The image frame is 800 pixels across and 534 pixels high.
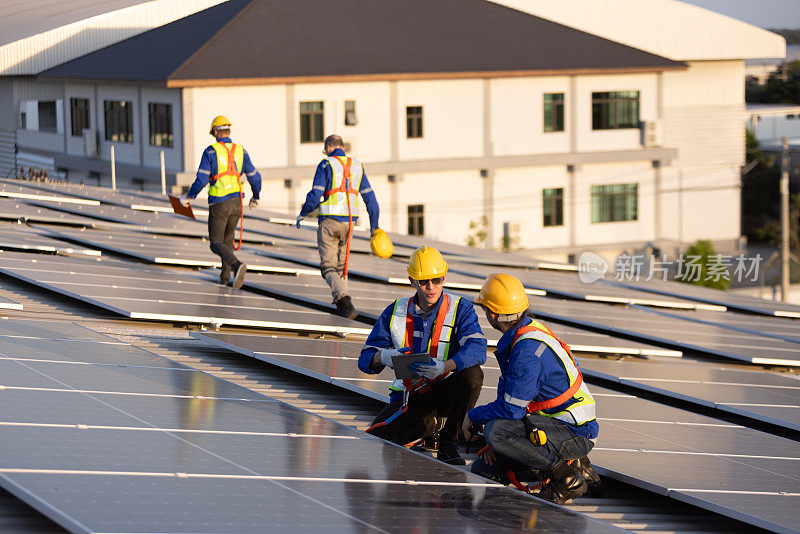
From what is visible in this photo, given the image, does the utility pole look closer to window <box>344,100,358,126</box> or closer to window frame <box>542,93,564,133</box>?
window frame <box>542,93,564,133</box>

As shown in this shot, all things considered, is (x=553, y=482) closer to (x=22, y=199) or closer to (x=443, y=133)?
(x=22, y=199)

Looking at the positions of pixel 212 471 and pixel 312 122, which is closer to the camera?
pixel 212 471

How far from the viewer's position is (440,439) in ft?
28.5

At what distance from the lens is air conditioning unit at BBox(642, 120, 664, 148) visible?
51.5 metres

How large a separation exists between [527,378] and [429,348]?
4.24ft

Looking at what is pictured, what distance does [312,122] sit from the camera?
45.4 m

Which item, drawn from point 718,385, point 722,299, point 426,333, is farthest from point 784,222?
point 426,333

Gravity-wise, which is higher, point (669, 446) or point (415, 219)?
point (415, 219)

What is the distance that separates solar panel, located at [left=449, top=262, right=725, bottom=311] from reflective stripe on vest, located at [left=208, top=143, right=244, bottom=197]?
6165mm

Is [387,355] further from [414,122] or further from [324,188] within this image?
[414,122]

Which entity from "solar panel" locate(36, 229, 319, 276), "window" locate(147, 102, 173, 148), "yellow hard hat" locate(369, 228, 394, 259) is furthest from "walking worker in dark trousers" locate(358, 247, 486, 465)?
"window" locate(147, 102, 173, 148)

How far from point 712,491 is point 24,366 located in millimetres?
4747

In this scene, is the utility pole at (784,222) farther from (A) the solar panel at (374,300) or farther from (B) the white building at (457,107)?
(A) the solar panel at (374,300)

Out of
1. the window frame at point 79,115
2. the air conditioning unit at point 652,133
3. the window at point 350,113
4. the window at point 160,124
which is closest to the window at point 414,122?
the window at point 350,113
